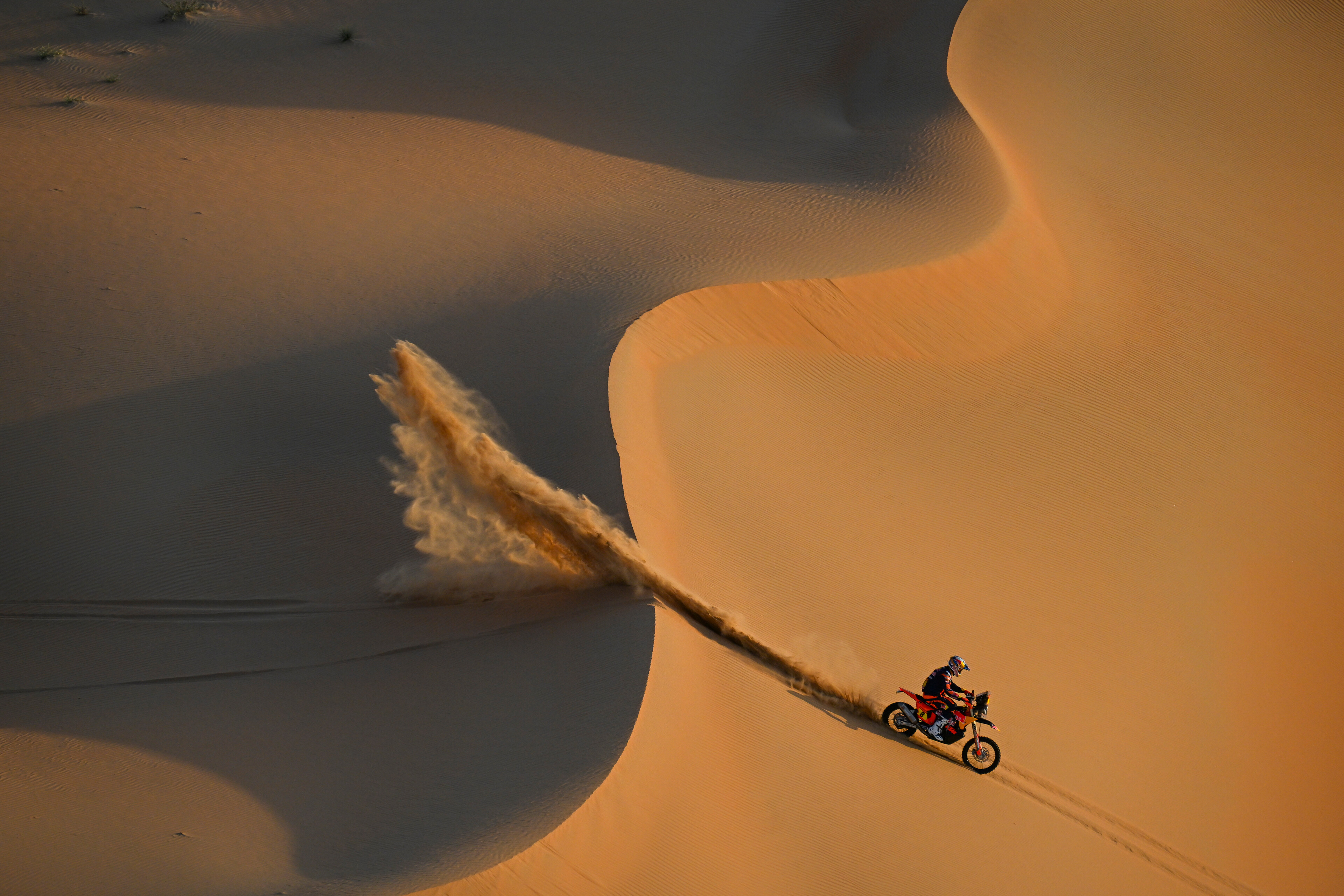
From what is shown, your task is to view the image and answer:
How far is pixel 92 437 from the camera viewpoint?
984 cm

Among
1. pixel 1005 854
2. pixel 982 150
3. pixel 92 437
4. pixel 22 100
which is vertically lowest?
pixel 1005 854

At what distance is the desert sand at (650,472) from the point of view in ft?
24.7

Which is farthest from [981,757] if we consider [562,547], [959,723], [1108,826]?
[562,547]

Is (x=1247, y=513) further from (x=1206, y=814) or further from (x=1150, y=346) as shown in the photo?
(x=1206, y=814)

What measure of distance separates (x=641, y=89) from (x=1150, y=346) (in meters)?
8.63

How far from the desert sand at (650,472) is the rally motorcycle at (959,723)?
21 centimetres

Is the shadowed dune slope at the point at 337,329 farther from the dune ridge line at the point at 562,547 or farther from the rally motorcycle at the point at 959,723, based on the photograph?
the rally motorcycle at the point at 959,723

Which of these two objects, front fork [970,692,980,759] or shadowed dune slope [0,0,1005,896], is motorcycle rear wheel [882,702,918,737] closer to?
front fork [970,692,980,759]

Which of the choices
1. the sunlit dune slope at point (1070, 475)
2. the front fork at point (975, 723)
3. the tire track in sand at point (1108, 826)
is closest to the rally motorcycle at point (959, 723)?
the front fork at point (975, 723)

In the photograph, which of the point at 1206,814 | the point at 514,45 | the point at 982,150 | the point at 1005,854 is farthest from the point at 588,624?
the point at 514,45

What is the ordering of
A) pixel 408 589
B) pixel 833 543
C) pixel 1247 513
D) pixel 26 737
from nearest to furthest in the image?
pixel 26 737 → pixel 408 589 → pixel 833 543 → pixel 1247 513

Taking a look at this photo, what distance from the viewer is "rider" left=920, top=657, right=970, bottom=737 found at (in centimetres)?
815

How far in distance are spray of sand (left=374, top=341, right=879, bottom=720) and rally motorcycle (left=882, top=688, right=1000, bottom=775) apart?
29 centimetres

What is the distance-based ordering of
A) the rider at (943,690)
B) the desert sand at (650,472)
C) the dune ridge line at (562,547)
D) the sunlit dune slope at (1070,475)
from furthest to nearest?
the sunlit dune slope at (1070,475) → the dune ridge line at (562,547) → the rider at (943,690) → the desert sand at (650,472)
